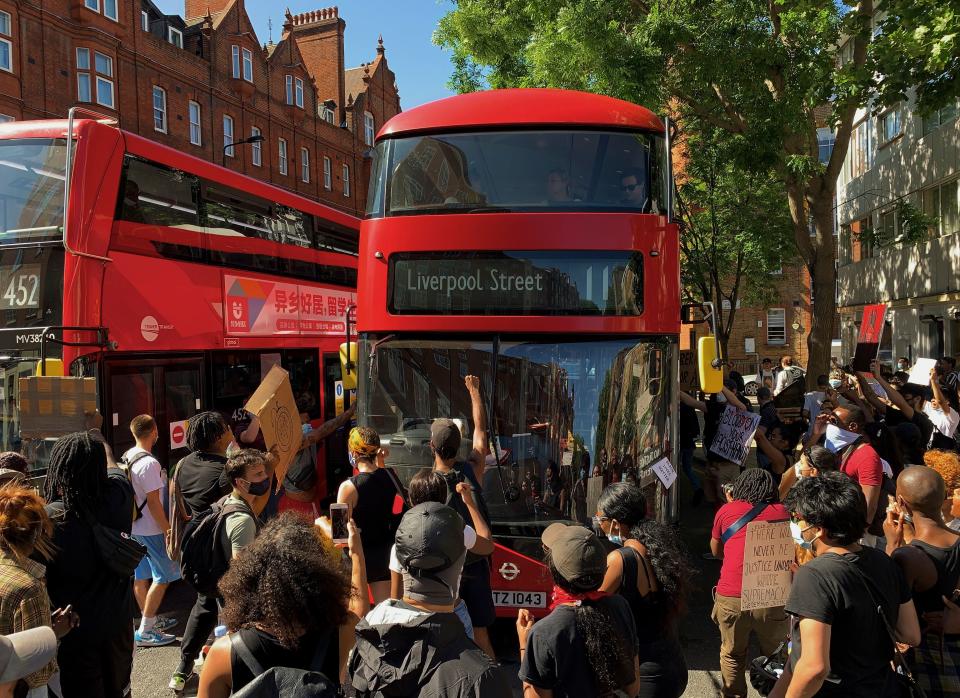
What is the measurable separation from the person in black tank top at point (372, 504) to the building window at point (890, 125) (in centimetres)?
2146

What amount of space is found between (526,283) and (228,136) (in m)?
27.7

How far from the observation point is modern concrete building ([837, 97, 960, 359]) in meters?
17.6

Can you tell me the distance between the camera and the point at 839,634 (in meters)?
2.85

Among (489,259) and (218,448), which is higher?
(489,259)

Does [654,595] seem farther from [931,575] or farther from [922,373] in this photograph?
[922,373]

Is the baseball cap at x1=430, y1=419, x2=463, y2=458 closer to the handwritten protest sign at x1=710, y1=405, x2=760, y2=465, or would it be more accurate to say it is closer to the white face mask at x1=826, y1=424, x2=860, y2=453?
the white face mask at x1=826, y1=424, x2=860, y2=453

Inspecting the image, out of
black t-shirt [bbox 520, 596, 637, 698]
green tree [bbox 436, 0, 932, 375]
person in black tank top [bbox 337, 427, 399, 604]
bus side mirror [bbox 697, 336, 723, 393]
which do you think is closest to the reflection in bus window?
bus side mirror [bbox 697, 336, 723, 393]

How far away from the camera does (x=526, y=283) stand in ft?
19.1

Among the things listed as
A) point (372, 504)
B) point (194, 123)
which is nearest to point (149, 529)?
point (372, 504)

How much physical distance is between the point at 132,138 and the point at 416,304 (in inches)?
143

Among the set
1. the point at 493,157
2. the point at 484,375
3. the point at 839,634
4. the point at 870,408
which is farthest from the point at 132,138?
the point at 870,408

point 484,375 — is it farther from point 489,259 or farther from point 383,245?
point 383,245

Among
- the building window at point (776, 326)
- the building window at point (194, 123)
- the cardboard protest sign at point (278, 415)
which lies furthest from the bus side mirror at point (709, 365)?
the building window at point (776, 326)

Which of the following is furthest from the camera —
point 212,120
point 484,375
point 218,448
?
point 212,120
